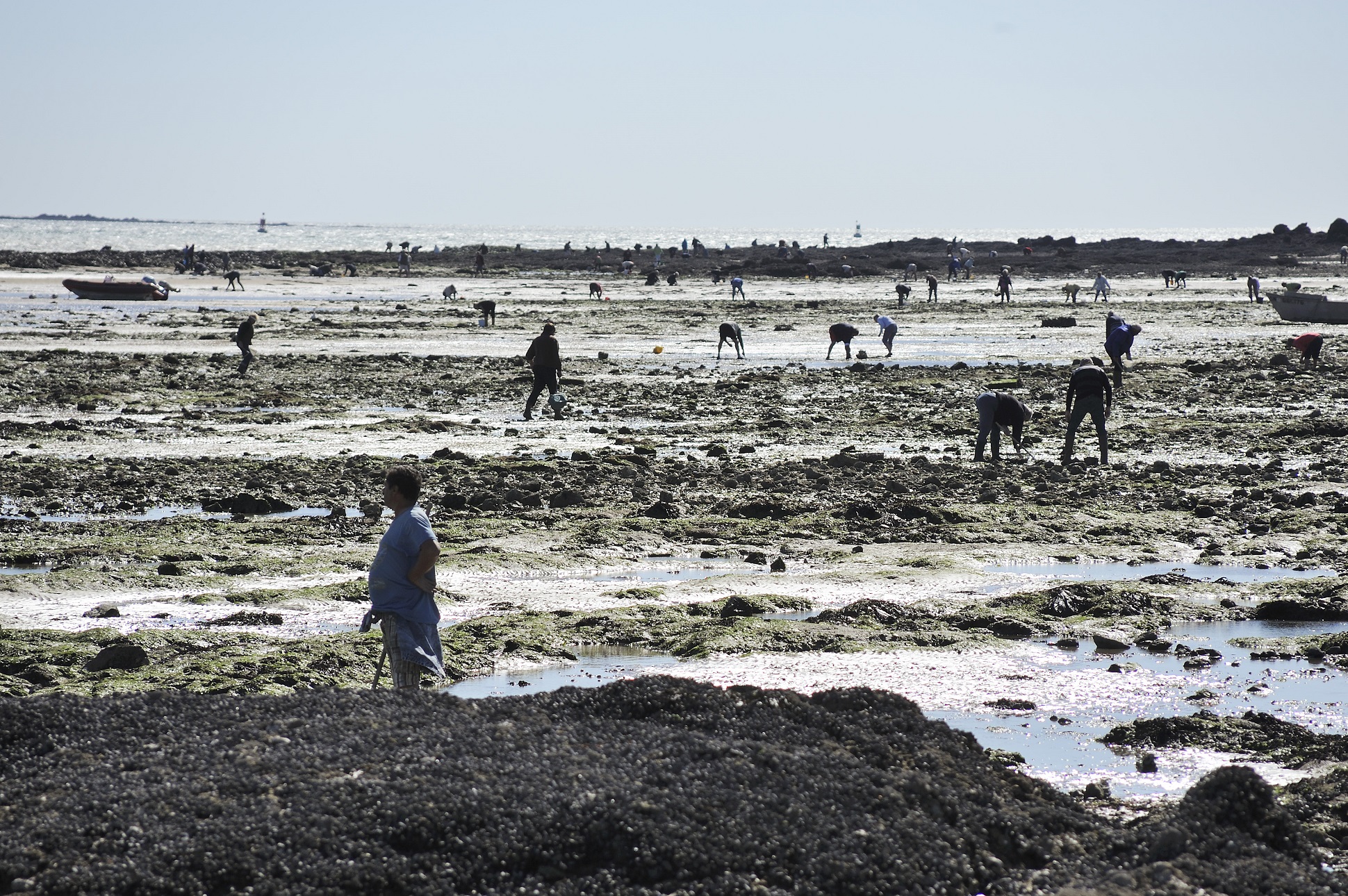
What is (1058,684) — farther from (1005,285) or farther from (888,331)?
(1005,285)

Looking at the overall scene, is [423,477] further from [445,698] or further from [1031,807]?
[1031,807]

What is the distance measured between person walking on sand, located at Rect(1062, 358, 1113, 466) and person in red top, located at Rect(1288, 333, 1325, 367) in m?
14.4

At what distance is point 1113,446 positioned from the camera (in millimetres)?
19578

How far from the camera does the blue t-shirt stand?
791 centimetres

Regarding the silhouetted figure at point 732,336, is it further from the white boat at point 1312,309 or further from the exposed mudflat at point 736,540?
the white boat at point 1312,309

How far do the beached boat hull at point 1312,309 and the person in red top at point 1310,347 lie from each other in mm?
14015

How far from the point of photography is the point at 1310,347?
30016 millimetres

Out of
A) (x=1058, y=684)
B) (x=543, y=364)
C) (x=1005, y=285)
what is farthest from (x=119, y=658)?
(x=1005, y=285)

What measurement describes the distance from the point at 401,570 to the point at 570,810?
8.27ft

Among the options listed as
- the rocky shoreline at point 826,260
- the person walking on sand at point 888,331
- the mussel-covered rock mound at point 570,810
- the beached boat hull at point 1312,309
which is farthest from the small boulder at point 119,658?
the rocky shoreline at point 826,260

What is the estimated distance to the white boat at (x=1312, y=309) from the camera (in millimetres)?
43031

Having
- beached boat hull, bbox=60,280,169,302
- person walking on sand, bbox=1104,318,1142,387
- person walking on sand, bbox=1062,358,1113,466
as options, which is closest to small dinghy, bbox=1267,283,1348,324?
person walking on sand, bbox=1104,318,1142,387

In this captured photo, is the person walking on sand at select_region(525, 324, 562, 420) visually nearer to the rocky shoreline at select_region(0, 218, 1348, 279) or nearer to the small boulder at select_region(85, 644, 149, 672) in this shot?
the small boulder at select_region(85, 644, 149, 672)

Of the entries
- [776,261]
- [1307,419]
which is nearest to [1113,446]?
[1307,419]
